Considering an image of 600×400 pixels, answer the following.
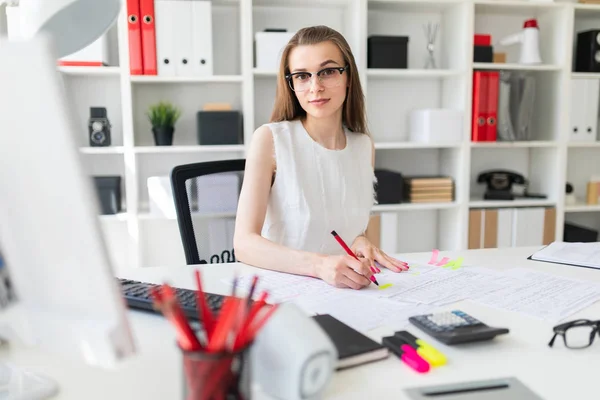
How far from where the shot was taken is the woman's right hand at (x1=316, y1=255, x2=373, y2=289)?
3.68 ft

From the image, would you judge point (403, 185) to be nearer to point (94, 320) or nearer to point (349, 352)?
point (349, 352)

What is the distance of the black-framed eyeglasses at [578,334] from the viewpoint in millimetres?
843

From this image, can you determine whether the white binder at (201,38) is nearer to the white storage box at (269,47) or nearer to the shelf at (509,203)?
the white storage box at (269,47)

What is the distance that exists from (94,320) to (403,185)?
2809mm

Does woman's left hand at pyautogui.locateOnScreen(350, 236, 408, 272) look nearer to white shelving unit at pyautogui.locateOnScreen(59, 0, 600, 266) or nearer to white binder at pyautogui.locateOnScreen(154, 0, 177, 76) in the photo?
white shelving unit at pyautogui.locateOnScreen(59, 0, 600, 266)

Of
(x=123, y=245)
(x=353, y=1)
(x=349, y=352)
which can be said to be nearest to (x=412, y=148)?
(x=353, y=1)

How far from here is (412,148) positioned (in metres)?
3.27

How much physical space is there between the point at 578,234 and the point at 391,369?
2.92 meters

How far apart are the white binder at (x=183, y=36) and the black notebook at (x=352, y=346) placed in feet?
7.03

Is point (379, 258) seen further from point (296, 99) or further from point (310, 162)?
point (296, 99)

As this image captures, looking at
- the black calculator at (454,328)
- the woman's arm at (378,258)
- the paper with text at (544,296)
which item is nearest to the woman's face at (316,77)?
the woman's arm at (378,258)

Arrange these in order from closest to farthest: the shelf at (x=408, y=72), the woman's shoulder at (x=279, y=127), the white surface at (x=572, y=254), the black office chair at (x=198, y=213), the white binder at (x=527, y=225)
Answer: the white surface at (x=572, y=254) < the black office chair at (x=198, y=213) < the woman's shoulder at (x=279, y=127) < the shelf at (x=408, y=72) < the white binder at (x=527, y=225)

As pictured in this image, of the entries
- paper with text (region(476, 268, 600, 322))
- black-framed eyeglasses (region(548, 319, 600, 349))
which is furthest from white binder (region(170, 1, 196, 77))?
black-framed eyeglasses (region(548, 319, 600, 349))

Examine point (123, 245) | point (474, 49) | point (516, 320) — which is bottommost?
point (123, 245)
